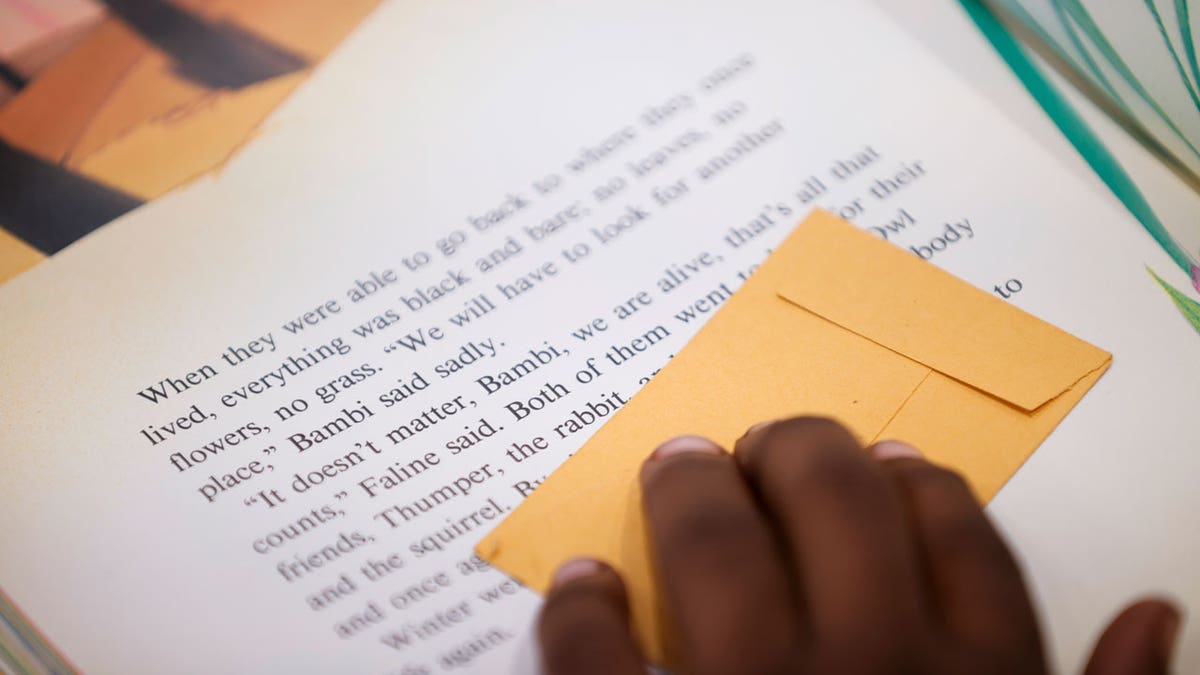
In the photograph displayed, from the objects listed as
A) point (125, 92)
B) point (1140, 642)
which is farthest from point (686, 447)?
point (125, 92)

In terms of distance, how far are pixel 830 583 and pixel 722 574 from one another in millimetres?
46

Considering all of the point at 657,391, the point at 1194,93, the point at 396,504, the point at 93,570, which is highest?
the point at 1194,93

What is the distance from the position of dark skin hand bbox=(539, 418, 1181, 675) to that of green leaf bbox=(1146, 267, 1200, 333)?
0.69 ft

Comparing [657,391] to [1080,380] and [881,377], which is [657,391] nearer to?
[881,377]

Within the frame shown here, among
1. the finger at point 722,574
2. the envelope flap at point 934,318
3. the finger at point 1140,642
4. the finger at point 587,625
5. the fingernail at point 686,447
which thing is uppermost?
the envelope flap at point 934,318

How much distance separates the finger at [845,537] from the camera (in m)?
0.34

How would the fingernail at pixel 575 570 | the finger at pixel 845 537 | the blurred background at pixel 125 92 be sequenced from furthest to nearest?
the blurred background at pixel 125 92
the fingernail at pixel 575 570
the finger at pixel 845 537

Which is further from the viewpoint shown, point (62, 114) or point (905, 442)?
point (62, 114)

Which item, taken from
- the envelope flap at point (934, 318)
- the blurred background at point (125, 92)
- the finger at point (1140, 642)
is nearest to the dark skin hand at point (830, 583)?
the finger at point (1140, 642)

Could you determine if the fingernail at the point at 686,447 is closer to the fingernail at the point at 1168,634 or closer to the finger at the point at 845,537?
the finger at the point at 845,537

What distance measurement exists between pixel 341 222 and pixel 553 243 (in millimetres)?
147

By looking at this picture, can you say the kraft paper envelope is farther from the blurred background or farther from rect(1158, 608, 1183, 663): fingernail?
the blurred background

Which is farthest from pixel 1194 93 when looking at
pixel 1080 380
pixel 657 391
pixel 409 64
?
pixel 409 64

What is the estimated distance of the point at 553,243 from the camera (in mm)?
561
